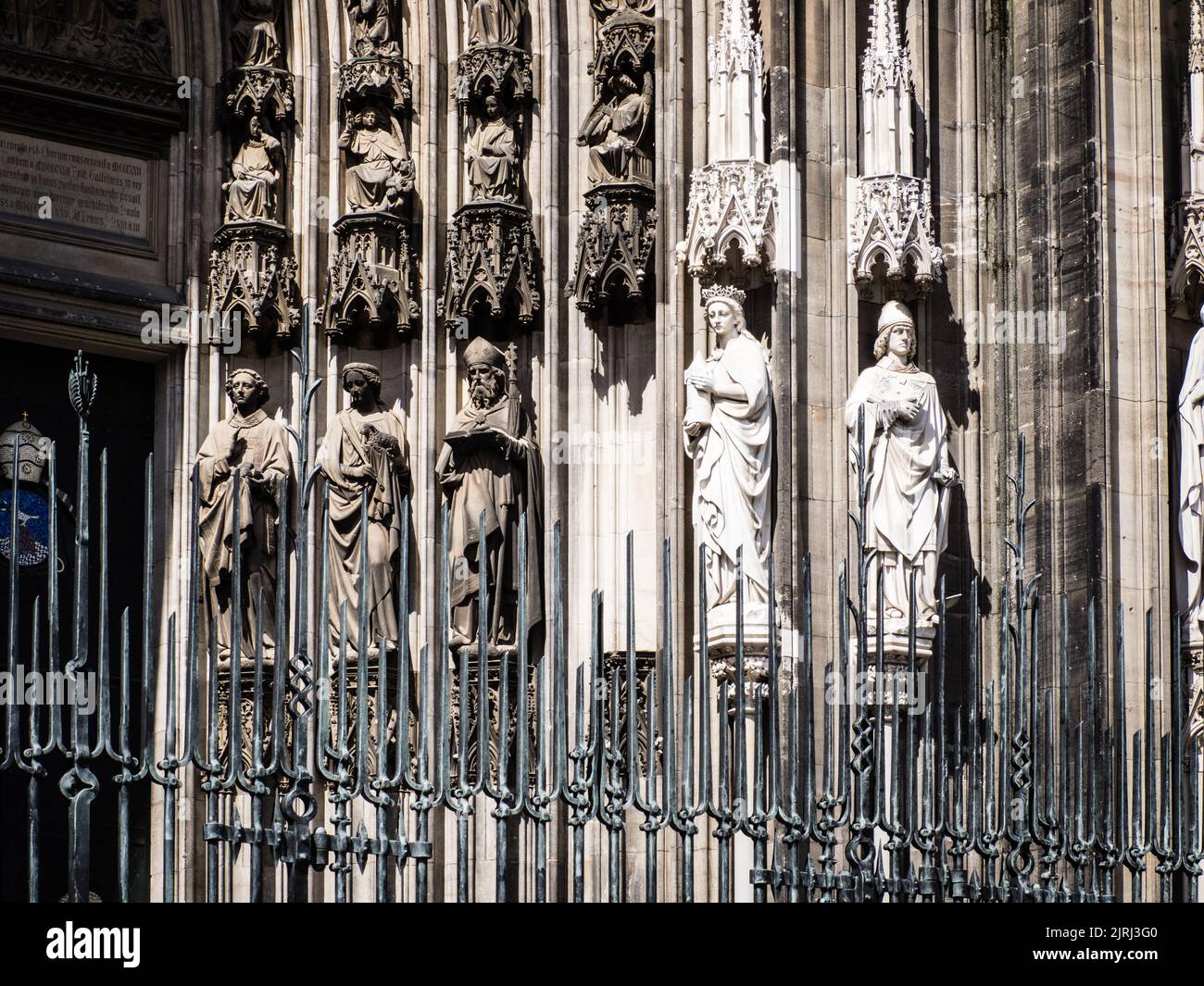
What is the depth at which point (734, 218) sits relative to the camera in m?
16.2

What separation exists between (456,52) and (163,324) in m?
2.78

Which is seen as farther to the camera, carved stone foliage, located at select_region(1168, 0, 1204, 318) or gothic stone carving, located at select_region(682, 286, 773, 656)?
carved stone foliage, located at select_region(1168, 0, 1204, 318)

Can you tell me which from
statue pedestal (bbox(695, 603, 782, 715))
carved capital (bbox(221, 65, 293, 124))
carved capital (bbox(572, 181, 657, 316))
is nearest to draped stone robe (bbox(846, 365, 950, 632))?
statue pedestal (bbox(695, 603, 782, 715))

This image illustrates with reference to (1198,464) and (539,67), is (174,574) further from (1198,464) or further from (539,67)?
(1198,464)

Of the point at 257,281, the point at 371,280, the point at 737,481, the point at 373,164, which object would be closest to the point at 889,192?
the point at 737,481

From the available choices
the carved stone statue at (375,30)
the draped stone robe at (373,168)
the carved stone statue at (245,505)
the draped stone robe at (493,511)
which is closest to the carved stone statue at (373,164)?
the draped stone robe at (373,168)

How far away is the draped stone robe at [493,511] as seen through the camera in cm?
1731

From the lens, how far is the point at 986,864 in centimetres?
1462

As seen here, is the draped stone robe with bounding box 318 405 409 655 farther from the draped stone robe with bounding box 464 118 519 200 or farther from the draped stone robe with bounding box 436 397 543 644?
the draped stone robe with bounding box 464 118 519 200

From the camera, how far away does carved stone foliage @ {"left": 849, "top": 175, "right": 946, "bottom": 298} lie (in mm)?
16391

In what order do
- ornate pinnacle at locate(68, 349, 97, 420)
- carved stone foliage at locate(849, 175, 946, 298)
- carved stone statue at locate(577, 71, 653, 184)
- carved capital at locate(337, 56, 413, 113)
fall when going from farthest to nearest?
carved capital at locate(337, 56, 413, 113) < carved stone statue at locate(577, 71, 653, 184) < carved stone foliage at locate(849, 175, 946, 298) < ornate pinnacle at locate(68, 349, 97, 420)

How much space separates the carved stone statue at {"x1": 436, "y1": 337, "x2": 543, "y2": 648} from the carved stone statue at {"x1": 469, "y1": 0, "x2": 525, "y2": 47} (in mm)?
2105
